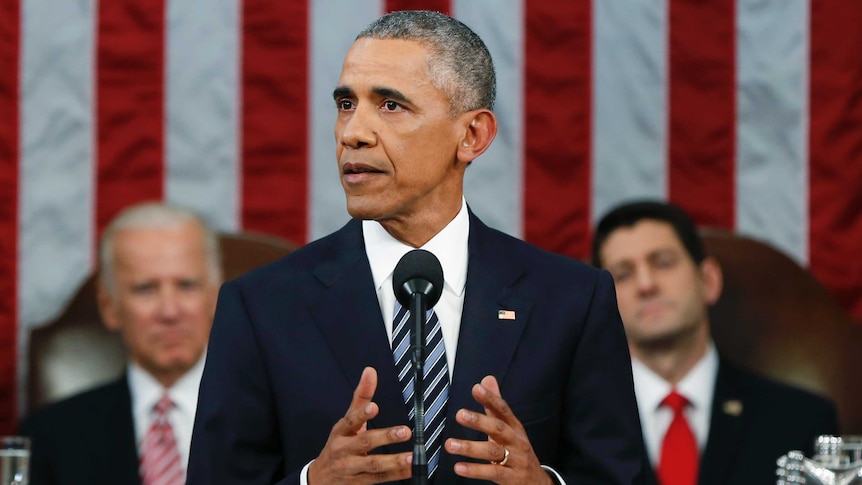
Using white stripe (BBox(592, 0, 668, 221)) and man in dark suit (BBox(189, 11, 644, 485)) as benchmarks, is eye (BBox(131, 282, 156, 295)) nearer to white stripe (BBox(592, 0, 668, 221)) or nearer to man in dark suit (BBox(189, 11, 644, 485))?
white stripe (BBox(592, 0, 668, 221))

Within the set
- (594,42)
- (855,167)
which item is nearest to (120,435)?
(594,42)

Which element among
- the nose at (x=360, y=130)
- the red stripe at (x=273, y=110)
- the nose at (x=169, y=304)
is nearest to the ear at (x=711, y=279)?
the red stripe at (x=273, y=110)

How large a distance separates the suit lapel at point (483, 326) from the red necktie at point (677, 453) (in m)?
1.91

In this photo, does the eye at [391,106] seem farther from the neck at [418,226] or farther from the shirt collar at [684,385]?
the shirt collar at [684,385]

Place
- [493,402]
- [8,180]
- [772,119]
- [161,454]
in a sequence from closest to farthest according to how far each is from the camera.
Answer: [493,402]
[161,454]
[8,180]
[772,119]

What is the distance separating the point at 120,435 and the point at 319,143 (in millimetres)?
1093

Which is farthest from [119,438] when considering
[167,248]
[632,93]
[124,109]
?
[632,93]

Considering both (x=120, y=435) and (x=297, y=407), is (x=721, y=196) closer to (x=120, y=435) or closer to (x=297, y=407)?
(x=120, y=435)

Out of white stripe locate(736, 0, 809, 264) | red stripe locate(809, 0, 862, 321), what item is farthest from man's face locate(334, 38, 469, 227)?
red stripe locate(809, 0, 862, 321)

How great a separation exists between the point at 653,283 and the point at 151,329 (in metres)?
1.42

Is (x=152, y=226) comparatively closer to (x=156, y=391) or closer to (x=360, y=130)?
(x=156, y=391)

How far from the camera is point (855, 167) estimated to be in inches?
175

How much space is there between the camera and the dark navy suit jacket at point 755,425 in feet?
12.6

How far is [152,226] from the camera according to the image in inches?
156
